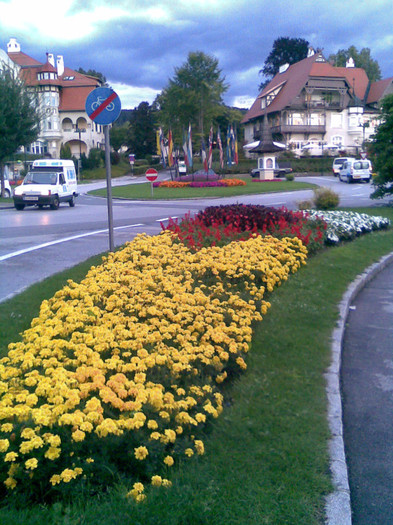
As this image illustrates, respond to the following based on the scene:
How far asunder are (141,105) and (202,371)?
307 feet

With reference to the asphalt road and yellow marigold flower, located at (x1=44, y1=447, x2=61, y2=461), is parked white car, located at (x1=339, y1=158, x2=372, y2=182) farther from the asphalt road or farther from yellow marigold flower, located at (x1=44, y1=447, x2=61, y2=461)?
yellow marigold flower, located at (x1=44, y1=447, x2=61, y2=461)

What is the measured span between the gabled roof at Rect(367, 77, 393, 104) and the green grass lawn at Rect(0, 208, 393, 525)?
8203cm

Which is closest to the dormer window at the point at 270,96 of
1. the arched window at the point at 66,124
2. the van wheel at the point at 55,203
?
the arched window at the point at 66,124

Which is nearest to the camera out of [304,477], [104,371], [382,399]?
[304,477]

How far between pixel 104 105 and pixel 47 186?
17962 mm

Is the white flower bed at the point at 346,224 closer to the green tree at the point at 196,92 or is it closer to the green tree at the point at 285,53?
the green tree at the point at 196,92

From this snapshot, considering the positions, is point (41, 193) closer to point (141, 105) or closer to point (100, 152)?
point (100, 152)

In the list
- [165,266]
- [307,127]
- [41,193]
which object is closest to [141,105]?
[307,127]

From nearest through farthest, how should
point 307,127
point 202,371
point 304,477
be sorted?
point 304,477, point 202,371, point 307,127

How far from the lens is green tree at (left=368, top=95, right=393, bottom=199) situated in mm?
20531

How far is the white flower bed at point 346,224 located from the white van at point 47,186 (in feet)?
48.6

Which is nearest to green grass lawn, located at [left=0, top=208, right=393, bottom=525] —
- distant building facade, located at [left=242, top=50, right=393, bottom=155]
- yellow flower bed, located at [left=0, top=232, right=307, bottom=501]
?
yellow flower bed, located at [left=0, top=232, right=307, bottom=501]

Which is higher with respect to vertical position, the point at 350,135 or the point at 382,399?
the point at 350,135

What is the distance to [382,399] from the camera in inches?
210
